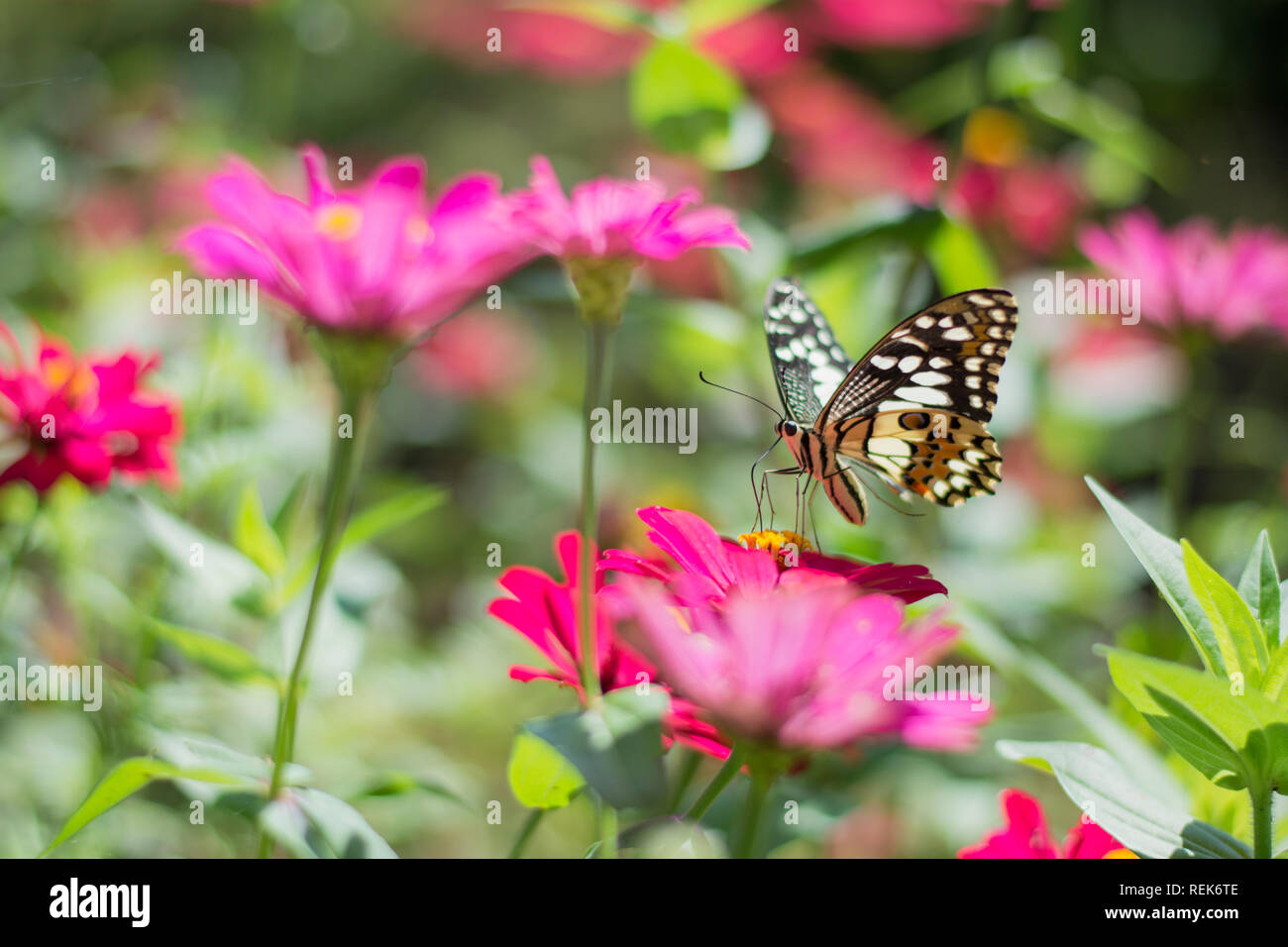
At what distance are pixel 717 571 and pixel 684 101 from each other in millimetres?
407

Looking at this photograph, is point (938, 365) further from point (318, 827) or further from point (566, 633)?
point (318, 827)

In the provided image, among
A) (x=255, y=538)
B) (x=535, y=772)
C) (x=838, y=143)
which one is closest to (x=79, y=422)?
(x=255, y=538)

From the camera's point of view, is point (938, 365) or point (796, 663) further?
point (938, 365)

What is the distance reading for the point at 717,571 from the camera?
354mm

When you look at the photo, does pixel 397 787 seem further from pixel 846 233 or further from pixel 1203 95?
pixel 1203 95

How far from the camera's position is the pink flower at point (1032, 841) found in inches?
15.9

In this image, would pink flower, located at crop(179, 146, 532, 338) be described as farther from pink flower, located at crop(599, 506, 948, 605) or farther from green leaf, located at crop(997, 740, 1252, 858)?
green leaf, located at crop(997, 740, 1252, 858)

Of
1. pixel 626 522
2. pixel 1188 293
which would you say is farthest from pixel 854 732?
pixel 626 522

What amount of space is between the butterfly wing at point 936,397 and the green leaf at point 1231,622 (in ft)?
0.54

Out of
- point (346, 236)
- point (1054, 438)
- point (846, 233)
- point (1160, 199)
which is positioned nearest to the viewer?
point (346, 236)

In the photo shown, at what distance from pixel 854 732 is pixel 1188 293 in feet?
2.17

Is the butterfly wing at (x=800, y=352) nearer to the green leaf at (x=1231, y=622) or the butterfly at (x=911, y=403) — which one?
the butterfly at (x=911, y=403)

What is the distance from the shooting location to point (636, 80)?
685 mm
